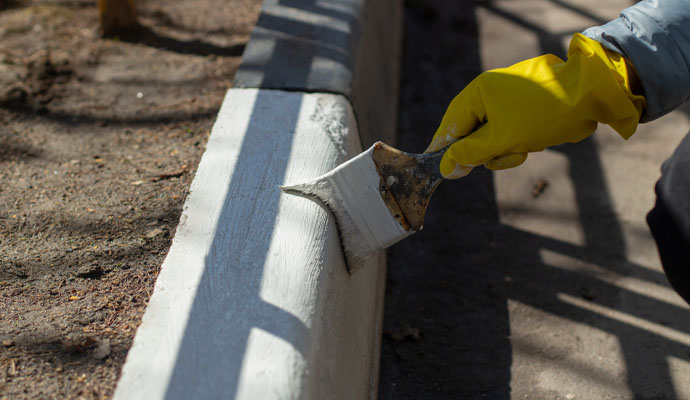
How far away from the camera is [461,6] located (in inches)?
196

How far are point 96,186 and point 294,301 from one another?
1102mm

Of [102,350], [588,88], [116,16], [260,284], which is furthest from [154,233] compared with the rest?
[116,16]

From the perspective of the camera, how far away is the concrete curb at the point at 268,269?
1467 millimetres

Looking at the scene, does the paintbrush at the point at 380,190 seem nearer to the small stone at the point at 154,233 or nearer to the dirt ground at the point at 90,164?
the small stone at the point at 154,233

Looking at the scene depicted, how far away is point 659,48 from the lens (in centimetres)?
173

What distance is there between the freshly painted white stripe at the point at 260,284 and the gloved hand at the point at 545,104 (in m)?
0.55

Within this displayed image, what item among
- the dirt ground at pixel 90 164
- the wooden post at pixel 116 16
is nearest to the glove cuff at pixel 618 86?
Answer: the dirt ground at pixel 90 164

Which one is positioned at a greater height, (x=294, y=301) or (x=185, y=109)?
(x=294, y=301)

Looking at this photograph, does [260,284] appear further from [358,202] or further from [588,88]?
[588,88]

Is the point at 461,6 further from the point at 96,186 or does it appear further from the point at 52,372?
the point at 52,372

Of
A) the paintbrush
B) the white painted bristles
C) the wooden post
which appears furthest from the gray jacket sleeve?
the wooden post

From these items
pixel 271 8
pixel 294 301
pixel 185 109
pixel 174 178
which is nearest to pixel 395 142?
pixel 271 8

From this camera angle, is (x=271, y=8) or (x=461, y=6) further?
(x=461, y=6)

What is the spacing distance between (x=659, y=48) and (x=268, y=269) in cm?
127
